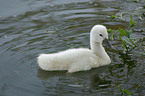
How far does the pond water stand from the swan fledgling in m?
0.13

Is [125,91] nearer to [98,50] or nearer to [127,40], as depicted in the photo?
[98,50]

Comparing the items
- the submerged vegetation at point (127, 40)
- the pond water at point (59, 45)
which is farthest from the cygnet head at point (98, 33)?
the pond water at point (59, 45)

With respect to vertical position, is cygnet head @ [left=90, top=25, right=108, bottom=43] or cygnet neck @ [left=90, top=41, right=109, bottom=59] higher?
cygnet head @ [left=90, top=25, right=108, bottom=43]

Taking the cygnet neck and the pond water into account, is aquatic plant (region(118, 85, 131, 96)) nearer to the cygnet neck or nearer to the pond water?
the pond water

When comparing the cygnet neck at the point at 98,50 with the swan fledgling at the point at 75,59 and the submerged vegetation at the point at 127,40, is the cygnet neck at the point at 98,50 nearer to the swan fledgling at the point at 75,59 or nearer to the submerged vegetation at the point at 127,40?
the swan fledgling at the point at 75,59

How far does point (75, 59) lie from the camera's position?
5602mm

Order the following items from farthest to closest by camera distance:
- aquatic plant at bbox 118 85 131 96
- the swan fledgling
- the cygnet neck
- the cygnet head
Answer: the cygnet neck < the cygnet head < the swan fledgling < aquatic plant at bbox 118 85 131 96

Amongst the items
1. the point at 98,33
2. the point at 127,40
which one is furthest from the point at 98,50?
the point at 127,40

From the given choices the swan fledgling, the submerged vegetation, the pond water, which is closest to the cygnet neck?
the swan fledgling

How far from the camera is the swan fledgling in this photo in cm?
557

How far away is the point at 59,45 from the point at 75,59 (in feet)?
4.16

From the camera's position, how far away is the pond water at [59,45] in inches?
198

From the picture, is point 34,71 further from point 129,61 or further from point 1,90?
point 129,61

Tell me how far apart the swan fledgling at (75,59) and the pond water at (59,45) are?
0.42 feet
